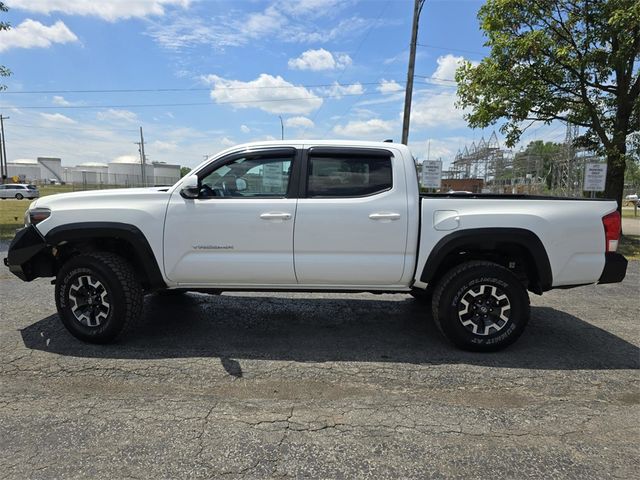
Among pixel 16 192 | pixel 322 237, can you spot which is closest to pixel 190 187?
pixel 322 237

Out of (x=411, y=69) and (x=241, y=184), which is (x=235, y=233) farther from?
(x=411, y=69)

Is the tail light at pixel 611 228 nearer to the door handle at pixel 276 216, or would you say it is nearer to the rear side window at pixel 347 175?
the rear side window at pixel 347 175

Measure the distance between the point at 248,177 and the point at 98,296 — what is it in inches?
70.8

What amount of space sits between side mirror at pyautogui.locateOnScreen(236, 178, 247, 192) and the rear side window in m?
0.61

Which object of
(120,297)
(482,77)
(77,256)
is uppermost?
(482,77)

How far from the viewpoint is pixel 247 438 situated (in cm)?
285

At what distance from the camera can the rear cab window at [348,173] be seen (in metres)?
4.29

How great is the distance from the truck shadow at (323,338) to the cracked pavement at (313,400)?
27mm

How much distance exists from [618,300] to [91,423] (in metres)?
6.53

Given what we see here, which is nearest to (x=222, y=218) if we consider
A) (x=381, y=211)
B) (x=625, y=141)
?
(x=381, y=211)

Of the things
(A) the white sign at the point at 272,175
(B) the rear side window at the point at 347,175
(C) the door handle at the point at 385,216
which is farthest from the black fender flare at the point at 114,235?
(C) the door handle at the point at 385,216

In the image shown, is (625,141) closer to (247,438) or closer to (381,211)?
(381,211)

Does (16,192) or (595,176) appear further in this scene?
(16,192)

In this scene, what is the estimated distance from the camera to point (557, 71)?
1229cm
